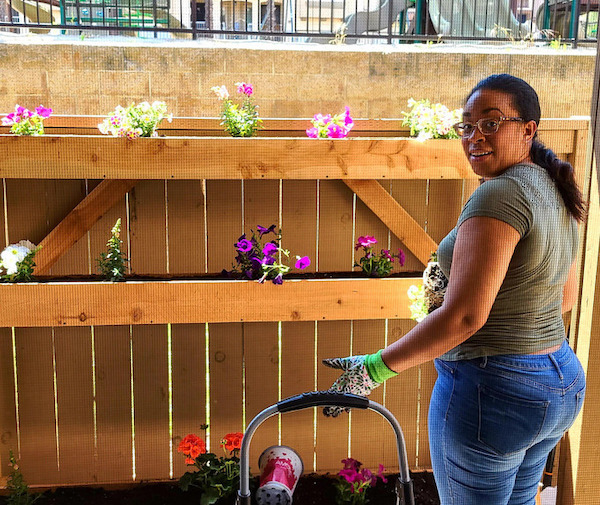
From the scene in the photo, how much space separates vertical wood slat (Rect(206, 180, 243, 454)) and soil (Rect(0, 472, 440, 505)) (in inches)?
7.9

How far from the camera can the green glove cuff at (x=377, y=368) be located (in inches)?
47.0

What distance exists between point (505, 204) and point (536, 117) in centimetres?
24

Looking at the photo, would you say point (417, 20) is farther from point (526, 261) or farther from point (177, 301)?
point (526, 261)

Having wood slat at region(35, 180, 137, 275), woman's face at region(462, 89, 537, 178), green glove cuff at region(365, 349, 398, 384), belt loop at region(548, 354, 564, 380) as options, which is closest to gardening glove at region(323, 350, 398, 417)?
green glove cuff at region(365, 349, 398, 384)

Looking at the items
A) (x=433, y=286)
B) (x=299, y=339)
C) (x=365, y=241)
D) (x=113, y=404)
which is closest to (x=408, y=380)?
(x=299, y=339)

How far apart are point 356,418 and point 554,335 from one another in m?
1.15

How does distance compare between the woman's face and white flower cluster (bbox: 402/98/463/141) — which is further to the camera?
white flower cluster (bbox: 402/98/463/141)

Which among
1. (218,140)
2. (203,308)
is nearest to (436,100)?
(218,140)

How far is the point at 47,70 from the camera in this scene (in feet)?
7.64

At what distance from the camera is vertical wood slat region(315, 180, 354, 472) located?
207 cm

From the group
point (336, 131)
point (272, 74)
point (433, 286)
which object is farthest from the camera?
point (272, 74)

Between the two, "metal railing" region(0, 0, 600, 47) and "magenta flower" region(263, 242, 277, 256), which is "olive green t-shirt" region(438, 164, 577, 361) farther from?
"metal railing" region(0, 0, 600, 47)

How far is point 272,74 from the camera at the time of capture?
97.6 inches

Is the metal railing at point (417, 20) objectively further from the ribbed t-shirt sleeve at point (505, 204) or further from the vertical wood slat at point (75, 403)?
the ribbed t-shirt sleeve at point (505, 204)
